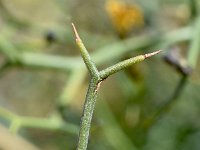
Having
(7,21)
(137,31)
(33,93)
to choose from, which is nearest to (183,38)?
(137,31)

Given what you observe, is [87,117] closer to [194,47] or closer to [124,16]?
[194,47]

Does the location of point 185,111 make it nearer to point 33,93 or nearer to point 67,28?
point 67,28

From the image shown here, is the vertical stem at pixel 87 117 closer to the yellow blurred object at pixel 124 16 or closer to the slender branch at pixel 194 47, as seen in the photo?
the slender branch at pixel 194 47

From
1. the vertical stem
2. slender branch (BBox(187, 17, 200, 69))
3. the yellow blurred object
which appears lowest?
the vertical stem

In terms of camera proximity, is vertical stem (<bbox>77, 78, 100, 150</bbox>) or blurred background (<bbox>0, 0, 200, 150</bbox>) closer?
vertical stem (<bbox>77, 78, 100, 150</bbox>)

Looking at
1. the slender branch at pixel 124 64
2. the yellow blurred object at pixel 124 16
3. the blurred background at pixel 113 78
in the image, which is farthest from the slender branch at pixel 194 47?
the slender branch at pixel 124 64

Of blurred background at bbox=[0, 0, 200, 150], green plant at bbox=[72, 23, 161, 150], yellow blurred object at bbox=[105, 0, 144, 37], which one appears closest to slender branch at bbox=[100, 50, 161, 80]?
green plant at bbox=[72, 23, 161, 150]

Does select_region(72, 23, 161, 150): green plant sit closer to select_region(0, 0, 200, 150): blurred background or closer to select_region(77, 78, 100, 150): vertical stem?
select_region(77, 78, 100, 150): vertical stem
